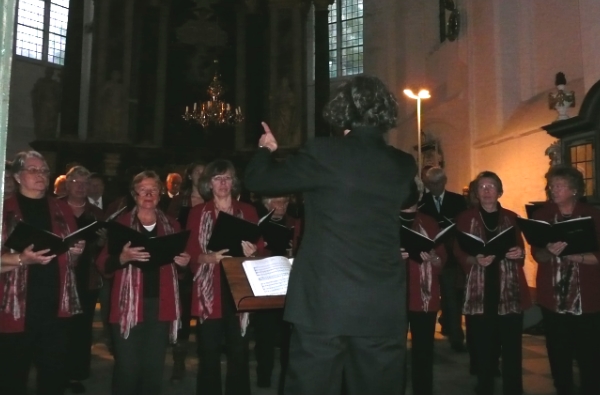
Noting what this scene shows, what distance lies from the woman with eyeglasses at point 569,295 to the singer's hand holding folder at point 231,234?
205 cm

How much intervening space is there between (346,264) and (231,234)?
1.60 m

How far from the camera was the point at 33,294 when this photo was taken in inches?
131

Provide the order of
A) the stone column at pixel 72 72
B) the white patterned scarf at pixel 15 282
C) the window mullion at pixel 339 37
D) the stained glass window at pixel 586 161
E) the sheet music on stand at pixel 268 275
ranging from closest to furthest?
the sheet music on stand at pixel 268 275 → the white patterned scarf at pixel 15 282 → the stained glass window at pixel 586 161 → the stone column at pixel 72 72 → the window mullion at pixel 339 37

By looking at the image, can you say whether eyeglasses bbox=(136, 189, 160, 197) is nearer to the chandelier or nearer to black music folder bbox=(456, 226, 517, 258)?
black music folder bbox=(456, 226, 517, 258)

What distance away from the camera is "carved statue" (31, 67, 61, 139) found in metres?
14.6

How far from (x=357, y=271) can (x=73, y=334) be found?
352cm

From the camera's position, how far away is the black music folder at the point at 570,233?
11.7 ft

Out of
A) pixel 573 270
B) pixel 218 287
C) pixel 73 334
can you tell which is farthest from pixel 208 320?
pixel 573 270

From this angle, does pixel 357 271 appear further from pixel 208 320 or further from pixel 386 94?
pixel 208 320

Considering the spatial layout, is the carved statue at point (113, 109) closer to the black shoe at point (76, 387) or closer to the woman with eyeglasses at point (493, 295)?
the black shoe at point (76, 387)

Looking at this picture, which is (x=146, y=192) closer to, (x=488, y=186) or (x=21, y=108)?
(x=488, y=186)

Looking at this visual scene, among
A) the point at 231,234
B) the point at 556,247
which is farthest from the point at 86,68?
the point at 556,247

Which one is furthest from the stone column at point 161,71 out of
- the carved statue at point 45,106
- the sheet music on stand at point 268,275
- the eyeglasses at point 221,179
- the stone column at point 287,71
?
the sheet music on stand at point 268,275

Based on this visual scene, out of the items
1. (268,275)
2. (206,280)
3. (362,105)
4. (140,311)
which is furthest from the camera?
(206,280)
